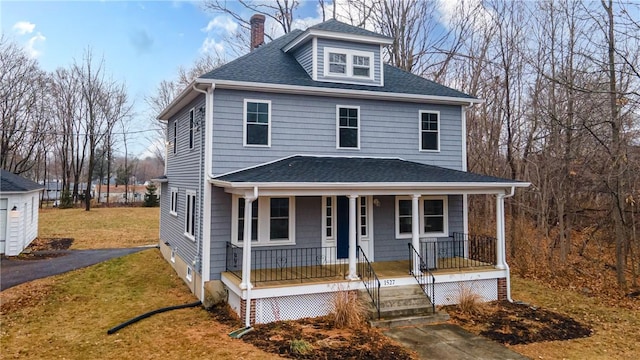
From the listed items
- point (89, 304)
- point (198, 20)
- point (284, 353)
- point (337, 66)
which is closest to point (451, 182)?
point (337, 66)

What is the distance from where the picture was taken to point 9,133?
30.6 metres

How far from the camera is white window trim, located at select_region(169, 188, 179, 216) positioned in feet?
44.7

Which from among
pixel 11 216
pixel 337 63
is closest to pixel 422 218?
pixel 337 63

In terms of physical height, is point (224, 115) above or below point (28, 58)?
below

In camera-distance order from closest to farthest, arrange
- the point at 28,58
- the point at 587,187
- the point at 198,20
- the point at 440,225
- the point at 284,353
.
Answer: the point at 284,353 < the point at 440,225 < the point at 587,187 < the point at 198,20 < the point at 28,58

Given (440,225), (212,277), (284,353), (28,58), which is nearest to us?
(284,353)

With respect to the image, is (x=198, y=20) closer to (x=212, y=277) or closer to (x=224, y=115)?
(x=224, y=115)

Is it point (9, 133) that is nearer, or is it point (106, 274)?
point (106, 274)

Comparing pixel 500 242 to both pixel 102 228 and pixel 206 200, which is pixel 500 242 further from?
pixel 102 228

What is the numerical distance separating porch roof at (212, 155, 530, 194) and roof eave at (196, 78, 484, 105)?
1.84m

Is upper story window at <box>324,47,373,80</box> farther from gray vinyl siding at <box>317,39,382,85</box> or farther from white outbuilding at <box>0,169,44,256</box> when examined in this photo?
white outbuilding at <box>0,169,44,256</box>

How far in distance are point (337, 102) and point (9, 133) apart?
3184 cm

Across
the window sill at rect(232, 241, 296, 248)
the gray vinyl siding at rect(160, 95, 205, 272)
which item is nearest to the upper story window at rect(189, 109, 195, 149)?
the gray vinyl siding at rect(160, 95, 205, 272)

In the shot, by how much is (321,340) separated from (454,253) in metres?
6.39
